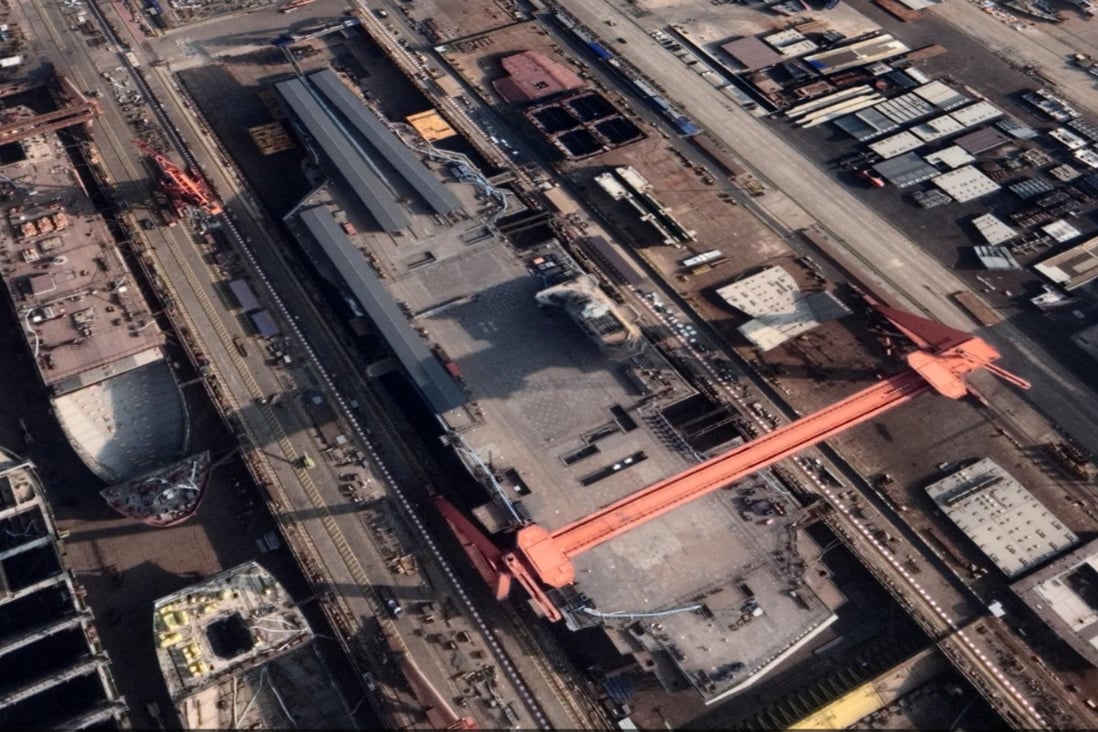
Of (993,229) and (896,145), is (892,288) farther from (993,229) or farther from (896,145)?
(896,145)

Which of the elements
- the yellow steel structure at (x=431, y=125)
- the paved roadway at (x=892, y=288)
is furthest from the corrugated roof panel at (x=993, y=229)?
the yellow steel structure at (x=431, y=125)

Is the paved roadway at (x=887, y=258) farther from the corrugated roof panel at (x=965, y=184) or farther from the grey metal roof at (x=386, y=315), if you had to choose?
the grey metal roof at (x=386, y=315)

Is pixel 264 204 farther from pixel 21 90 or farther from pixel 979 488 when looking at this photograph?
pixel 979 488

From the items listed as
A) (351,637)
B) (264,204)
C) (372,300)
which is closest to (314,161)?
(264,204)

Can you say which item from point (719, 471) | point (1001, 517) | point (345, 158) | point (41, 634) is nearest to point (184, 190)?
point (345, 158)

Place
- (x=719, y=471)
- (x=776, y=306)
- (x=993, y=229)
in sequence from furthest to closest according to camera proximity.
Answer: (x=993, y=229) < (x=776, y=306) < (x=719, y=471)

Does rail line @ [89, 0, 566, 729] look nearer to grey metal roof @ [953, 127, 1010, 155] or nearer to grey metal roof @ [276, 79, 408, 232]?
grey metal roof @ [276, 79, 408, 232]
